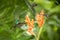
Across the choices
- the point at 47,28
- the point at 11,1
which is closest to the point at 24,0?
the point at 11,1

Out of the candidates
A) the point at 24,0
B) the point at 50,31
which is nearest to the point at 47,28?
the point at 50,31

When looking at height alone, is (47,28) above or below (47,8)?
below

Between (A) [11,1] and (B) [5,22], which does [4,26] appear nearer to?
(B) [5,22]

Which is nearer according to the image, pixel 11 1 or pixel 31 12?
pixel 11 1

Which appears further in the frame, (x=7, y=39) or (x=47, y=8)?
(x=47, y=8)

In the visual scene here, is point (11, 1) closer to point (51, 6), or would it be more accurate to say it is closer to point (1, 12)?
point (1, 12)

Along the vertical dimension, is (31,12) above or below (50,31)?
above
